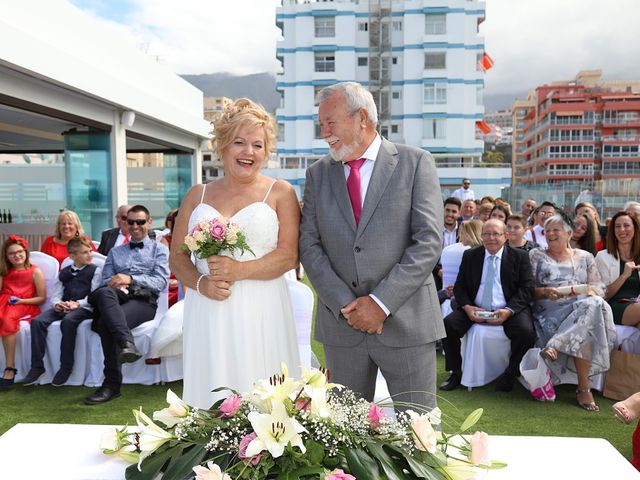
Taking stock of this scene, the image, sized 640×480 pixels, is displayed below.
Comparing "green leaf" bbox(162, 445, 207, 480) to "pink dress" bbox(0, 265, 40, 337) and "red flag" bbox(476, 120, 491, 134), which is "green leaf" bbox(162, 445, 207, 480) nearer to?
"pink dress" bbox(0, 265, 40, 337)

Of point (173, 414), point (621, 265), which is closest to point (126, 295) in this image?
point (173, 414)

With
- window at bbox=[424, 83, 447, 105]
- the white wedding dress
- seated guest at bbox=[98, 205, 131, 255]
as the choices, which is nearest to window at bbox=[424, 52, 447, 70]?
window at bbox=[424, 83, 447, 105]

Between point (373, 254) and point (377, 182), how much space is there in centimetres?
32

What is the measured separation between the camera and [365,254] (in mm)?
2498

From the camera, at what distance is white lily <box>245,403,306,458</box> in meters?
1.15

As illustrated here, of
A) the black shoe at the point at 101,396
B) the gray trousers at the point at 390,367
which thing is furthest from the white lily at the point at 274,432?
the black shoe at the point at 101,396

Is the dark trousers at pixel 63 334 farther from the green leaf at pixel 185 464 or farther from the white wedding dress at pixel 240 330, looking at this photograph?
the green leaf at pixel 185 464

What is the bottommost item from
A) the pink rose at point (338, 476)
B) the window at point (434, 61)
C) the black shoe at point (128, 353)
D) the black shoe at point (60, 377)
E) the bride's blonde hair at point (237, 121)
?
the black shoe at point (60, 377)

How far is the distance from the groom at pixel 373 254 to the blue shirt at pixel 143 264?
3165 millimetres

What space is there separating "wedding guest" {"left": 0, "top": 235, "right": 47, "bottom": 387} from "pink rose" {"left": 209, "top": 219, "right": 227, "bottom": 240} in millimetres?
3689

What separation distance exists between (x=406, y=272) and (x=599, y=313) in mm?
3187

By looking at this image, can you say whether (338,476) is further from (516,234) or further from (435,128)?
(435,128)

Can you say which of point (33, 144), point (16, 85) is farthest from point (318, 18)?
point (16, 85)

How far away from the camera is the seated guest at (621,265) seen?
514 cm
